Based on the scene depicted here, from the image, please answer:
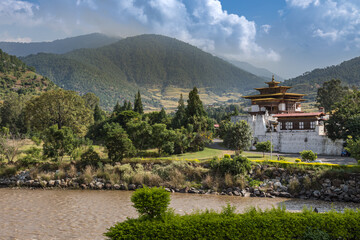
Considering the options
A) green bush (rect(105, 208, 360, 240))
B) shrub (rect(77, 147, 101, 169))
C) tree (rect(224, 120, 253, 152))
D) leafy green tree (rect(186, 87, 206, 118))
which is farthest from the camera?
leafy green tree (rect(186, 87, 206, 118))

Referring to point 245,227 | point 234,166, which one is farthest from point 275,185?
point 245,227

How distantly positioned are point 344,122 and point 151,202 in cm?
3313

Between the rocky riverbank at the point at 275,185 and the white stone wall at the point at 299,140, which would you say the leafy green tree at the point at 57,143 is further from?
the white stone wall at the point at 299,140

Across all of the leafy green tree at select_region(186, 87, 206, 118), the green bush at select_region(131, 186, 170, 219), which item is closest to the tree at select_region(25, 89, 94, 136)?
the leafy green tree at select_region(186, 87, 206, 118)

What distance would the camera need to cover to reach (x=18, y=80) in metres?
110

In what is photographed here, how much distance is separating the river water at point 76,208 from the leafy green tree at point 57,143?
5308 mm

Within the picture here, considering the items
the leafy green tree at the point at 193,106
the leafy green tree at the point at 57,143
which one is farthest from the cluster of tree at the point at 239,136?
the leafy green tree at the point at 57,143

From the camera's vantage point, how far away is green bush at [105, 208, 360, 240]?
9234 millimetres

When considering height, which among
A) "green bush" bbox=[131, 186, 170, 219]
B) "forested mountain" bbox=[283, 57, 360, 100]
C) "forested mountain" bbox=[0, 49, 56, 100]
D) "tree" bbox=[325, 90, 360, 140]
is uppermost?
"forested mountain" bbox=[283, 57, 360, 100]

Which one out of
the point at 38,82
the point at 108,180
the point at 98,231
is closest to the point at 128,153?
the point at 108,180

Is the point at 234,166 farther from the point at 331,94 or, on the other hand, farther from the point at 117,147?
A: the point at 331,94

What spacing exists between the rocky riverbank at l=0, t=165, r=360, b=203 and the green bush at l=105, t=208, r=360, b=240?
556 inches

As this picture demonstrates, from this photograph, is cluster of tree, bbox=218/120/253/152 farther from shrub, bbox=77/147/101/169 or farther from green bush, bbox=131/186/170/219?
green bush, bbox=131/186/170/219

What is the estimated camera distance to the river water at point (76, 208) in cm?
1534
